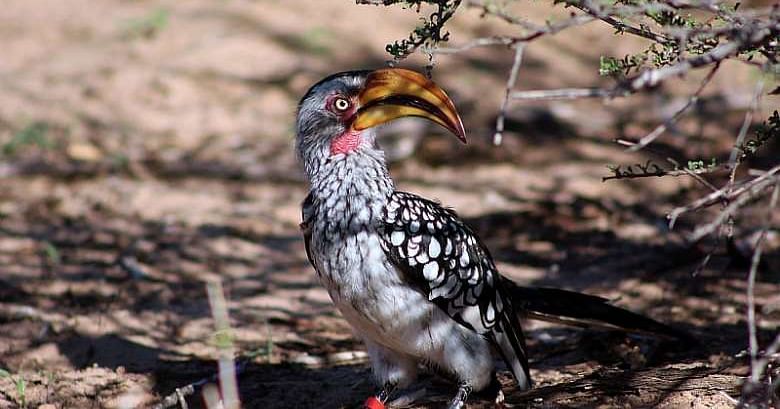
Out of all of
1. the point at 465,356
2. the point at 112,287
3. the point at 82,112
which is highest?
the point at 82,112

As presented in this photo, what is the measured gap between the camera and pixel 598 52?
9.90m

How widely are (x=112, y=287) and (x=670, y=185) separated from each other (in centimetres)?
398

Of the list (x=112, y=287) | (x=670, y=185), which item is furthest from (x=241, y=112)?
(x=670, y=185)

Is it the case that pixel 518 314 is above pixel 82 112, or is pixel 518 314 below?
below

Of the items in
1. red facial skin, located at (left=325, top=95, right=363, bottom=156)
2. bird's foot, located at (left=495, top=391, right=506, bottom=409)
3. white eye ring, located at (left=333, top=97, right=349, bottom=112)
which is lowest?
bird's foot, located at (left=495, top=391, right=506, bottom=409)

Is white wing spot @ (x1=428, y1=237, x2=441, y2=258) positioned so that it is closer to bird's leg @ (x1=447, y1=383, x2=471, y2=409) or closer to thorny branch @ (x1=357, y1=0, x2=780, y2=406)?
bird's leg @ (x1=447, y1=383, x2=471, y2=409)

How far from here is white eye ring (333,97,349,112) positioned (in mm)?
3754

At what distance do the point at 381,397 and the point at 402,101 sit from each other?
1.19 m

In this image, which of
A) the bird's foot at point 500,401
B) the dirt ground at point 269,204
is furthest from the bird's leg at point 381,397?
the bird's foot at point 500,401

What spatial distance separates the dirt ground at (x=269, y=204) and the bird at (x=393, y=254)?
250 mm

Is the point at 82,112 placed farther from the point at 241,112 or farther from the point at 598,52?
the point at 598,52

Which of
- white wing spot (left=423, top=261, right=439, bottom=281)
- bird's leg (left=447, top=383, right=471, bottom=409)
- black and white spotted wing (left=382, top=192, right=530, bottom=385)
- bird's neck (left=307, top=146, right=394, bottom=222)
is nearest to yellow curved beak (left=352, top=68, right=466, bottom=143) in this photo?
bird's neck (left=307, top=146, right=394, bottom=222)

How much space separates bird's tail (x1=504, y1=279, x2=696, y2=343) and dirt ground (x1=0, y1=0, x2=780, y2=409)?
0.17 meters

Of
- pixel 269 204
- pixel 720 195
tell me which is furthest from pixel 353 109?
pixel 269 204
